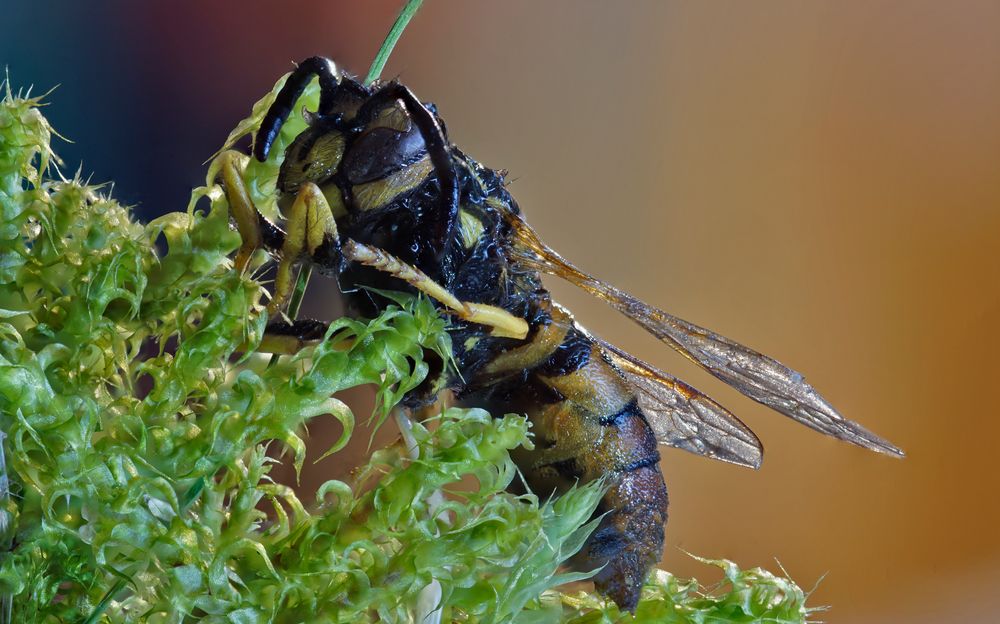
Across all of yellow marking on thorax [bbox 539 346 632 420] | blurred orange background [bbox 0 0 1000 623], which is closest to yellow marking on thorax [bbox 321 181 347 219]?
yellow marking on thorax [bbox 539 346 632 420]

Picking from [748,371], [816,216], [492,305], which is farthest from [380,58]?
[816,216]

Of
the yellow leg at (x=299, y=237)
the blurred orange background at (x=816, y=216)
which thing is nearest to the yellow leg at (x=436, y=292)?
the yellow leg at (x=299, y=237)

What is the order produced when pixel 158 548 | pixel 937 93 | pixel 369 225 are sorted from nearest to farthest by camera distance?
pixel 158 548 → pixel 369 225 → pixel 937 93

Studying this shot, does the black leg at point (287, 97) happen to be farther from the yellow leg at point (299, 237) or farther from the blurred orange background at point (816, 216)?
the blurred orange background at point (816, 216)

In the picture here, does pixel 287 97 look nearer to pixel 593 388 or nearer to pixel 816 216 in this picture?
pixel 593 388

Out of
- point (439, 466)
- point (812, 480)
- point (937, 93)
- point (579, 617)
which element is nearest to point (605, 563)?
point (579, 617)

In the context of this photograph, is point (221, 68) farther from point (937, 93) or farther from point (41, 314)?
point (937, 93)
